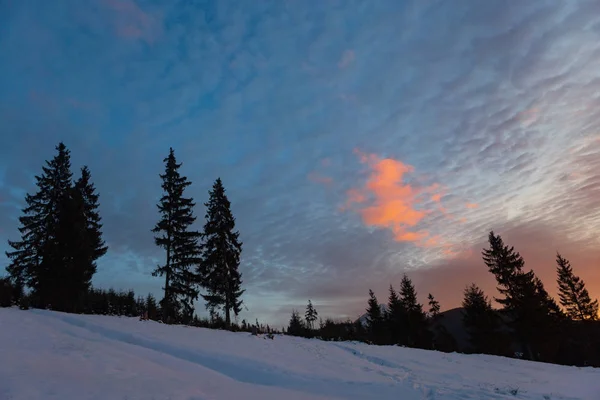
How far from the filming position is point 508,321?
41438 mm

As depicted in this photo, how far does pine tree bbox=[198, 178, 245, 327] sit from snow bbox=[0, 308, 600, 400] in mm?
16097

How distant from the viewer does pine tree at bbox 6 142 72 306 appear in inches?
1019

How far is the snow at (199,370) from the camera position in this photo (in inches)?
251

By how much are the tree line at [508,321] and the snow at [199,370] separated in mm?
13312

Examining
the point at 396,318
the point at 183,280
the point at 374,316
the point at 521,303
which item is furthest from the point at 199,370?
the point at 374,316

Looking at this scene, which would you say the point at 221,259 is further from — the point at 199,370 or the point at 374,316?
the point at 374,316

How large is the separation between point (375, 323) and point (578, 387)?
44.4 metres

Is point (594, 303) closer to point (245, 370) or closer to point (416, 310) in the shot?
point (416, 310)

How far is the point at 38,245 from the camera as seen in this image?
30.1 m

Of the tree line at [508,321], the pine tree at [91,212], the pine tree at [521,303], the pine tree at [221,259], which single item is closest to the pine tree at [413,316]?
the tree line at [508,321]

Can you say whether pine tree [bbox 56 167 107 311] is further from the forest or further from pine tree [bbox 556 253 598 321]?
pine tree [bbox 556 253 598 321]

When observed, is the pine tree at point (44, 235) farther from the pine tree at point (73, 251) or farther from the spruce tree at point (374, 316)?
the spruce tree at point (374, 316)

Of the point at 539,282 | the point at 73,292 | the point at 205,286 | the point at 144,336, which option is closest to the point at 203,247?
the point at 205,286

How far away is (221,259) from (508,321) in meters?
35.6
